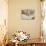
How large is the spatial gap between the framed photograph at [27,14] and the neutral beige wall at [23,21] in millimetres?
83

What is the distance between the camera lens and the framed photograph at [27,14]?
3.99m

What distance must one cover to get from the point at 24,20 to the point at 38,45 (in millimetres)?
1209

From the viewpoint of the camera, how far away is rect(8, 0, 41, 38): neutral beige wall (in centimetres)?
398

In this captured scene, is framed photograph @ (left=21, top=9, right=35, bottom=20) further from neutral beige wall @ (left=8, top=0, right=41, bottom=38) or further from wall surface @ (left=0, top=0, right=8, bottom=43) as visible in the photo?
wall surface @ (left=0, top=0, right=8, bottom=43)

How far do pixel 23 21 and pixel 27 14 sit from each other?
0.22m

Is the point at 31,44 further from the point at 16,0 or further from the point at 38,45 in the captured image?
the point at 16,0

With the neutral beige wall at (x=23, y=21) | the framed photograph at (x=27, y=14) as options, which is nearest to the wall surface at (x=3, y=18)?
the neutral beige wall at (x=23, y=21)

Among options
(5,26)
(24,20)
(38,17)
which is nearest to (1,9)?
(5,26)

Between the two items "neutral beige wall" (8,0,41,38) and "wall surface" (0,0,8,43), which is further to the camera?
"neutral beige wall" (8,0,41,38)

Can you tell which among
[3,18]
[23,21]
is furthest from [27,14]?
[3,18]

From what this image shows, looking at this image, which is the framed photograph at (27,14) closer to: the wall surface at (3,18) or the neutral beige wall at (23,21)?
the neutral beige wall at (23,21)

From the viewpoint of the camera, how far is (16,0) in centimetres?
409

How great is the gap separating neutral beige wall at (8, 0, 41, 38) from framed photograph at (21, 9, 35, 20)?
83mm

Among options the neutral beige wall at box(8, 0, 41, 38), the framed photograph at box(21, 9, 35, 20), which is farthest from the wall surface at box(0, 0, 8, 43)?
the framed photograph at box(21, 9, 35, 20)
